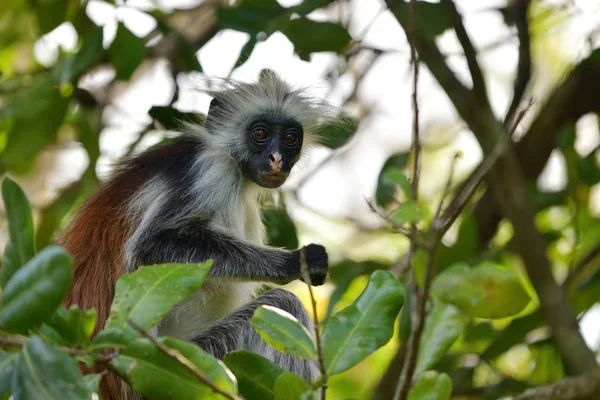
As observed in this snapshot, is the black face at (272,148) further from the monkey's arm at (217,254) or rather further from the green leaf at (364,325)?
the green leaf at (364,325)

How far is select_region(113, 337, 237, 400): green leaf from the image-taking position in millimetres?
3053

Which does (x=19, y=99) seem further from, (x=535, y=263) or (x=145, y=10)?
(x=535, y=263)

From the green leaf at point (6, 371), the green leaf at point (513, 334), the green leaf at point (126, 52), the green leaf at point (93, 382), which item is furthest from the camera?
the green leaf at point (126, 52)

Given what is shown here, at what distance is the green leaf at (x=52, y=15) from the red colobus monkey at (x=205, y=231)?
1367 millimetres

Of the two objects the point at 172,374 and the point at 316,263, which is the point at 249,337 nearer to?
the point at 316,263

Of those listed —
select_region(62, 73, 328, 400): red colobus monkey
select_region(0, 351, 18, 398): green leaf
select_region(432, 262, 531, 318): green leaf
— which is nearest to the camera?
select_region(0, 351, 18, 398): green leaf

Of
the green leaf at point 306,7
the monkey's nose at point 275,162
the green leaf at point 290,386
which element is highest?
the green leaf at point 306,7

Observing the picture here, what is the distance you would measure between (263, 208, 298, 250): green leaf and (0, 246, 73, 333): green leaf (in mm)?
3863

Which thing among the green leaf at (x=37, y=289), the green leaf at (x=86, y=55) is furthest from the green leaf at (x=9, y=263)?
the green leaf at (x=86, y=55)

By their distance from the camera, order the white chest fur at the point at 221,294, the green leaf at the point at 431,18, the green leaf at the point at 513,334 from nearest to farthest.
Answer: the white chest fur at the point at 221,294, the green leaf at the point at 431,18, the green leaf at the point at 513,334

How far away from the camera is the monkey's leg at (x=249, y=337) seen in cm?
530

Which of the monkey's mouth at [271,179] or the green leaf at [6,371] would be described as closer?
the green leaf at [6,371]

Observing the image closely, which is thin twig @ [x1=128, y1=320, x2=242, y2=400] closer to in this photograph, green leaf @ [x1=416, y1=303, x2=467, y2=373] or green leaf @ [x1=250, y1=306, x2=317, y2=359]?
green leaf @ [x1=250, y1=306, x2=317, y2=359]

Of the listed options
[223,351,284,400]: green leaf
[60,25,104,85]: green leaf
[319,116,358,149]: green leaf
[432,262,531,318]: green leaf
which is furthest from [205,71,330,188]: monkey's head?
[432,262,531,318]: green leaf
